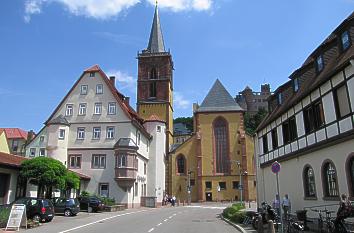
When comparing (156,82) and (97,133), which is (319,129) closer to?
(97,133)

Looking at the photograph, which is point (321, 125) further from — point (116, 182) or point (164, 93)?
point (164, 93)

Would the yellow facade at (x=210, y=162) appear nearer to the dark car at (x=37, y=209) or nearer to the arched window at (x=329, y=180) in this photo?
the dark car at (x=37, y=209)

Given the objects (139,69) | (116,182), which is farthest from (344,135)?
(139,69)

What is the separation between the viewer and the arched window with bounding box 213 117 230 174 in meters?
69.4

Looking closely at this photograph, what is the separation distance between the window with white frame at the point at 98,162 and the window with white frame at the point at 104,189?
2169mm

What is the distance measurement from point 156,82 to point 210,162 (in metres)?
19.9

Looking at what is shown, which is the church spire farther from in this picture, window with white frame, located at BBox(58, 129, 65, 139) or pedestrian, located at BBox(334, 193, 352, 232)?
pedestrian, located at BBox(334, 193, 352, 232)

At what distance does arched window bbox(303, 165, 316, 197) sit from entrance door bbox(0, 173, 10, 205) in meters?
22.0

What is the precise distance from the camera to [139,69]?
3068 inches

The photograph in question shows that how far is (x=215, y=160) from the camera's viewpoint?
69.8 metres

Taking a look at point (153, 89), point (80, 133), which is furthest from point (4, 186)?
point (153, 89)

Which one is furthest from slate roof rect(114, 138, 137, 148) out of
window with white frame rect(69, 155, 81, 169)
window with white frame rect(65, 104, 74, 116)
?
window with white frame rect(65, 104, 74, 116)

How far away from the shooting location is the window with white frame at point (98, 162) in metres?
44.7

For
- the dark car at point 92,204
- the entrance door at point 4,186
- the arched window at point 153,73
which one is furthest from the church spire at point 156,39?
the entrance door at point 4,186
